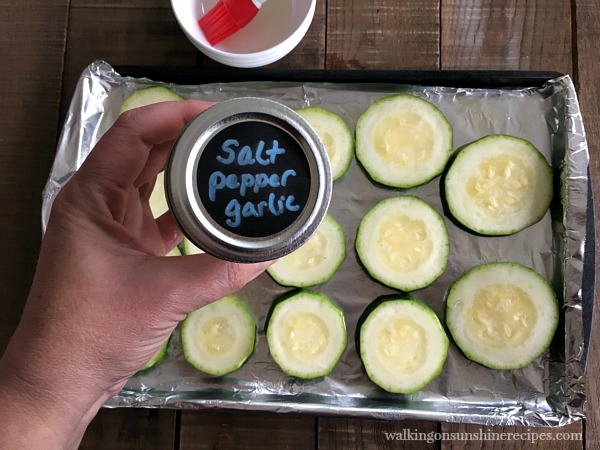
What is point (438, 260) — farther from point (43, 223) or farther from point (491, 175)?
point (43, 223)

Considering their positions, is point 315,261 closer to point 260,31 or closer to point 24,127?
point 260,31

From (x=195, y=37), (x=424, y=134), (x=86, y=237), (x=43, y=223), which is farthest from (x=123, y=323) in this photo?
(x=424, y=134)

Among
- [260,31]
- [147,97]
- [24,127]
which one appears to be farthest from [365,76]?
[24,127]

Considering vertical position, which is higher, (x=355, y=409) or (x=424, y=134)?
(x=424, y=134)

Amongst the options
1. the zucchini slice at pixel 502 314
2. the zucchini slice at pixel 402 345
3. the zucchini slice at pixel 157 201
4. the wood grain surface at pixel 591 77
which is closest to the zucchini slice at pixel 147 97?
the zucchini slice at pixel 157 201

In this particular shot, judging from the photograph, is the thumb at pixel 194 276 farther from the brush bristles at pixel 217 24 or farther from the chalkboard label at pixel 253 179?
the brush bristles at pixel 217 24

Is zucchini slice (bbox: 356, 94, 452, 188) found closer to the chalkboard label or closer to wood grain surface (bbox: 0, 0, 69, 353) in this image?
the chalkboard label

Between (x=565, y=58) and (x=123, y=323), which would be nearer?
(x=123, y=323)
